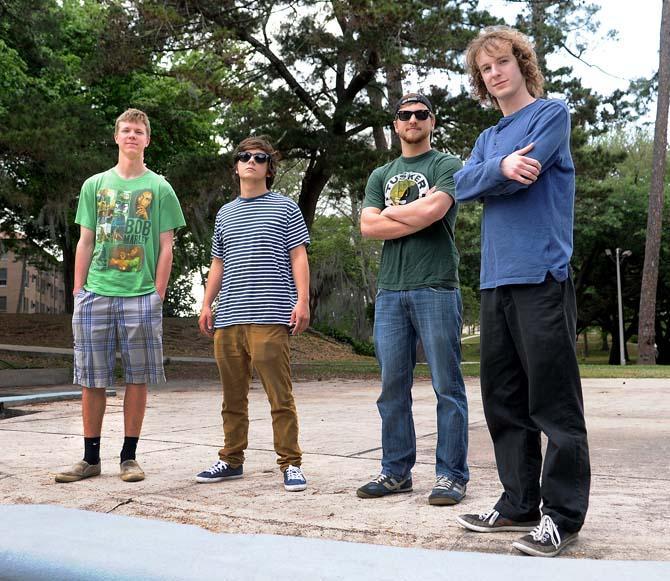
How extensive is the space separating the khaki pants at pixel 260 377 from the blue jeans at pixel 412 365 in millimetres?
575

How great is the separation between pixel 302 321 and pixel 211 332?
628 millimetres

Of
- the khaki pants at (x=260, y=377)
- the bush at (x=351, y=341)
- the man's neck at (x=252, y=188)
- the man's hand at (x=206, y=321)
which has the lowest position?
the bush at (x=351, y=341)

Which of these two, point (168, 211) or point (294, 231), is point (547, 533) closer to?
point (294, 231)

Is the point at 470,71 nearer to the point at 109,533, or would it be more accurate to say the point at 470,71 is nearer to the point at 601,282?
the point at 109,533

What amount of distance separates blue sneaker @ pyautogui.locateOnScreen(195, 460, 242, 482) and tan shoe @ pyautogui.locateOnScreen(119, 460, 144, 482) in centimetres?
31

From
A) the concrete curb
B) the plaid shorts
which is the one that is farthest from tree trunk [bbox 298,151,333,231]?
the concrete curb

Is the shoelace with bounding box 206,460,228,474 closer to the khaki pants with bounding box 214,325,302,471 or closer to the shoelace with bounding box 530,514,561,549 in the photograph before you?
the khaki pants with bounding box 214,325,302,471

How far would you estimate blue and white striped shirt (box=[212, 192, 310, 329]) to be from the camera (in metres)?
4.31

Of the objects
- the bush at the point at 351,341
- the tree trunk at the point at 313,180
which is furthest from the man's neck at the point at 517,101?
the bush at the point at 351,341

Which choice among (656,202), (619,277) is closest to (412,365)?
(656,202)

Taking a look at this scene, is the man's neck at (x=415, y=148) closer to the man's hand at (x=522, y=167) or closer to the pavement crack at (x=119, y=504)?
the man's hand at (x=522, y=167)

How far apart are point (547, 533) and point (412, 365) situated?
1348 millimetres

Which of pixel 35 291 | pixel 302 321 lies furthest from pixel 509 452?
pixel 35 291

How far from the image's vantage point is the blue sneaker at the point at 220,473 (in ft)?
14.0
